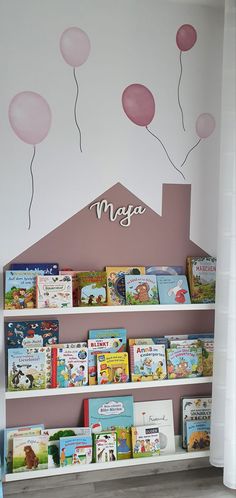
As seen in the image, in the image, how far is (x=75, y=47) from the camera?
6.35 feet

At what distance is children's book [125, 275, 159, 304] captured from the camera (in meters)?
2.01

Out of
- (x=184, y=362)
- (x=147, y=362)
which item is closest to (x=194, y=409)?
(x=184, y=362)

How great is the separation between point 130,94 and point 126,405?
1460 mm

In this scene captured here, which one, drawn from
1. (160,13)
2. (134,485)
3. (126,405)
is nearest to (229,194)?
(160,13)

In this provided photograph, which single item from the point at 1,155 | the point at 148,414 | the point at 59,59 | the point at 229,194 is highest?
the point at 59,59

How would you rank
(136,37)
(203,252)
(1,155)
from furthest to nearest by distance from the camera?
1. (203,252)
2. (136,37)
3. (1,155)

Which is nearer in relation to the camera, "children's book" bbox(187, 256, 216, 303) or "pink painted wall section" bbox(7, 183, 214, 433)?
"pink painted wall section" bbox(7, 183, 214, 433)

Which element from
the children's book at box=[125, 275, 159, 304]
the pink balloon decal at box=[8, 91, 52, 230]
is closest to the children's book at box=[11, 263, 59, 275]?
the pink balloon decal at box=[8, 91, 52, 230]

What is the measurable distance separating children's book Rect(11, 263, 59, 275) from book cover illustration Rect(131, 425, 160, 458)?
82cm

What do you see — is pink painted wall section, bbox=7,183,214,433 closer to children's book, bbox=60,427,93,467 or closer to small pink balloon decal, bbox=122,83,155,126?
children's book, bbox=60,427,93,467

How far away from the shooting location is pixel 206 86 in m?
2.12

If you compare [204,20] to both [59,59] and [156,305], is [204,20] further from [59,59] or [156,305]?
[156,305]

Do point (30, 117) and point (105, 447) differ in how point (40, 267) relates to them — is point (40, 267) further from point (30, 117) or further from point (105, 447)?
point (105, 447)

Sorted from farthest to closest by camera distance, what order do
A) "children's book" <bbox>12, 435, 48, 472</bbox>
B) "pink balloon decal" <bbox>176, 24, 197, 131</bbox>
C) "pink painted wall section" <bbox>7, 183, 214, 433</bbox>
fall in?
1. "pink balloon decal" <bbox>176, 24, 197, 131</bbox>
2. "pink painted wall section" <bbox>7, 183, 214, 433</bbox>
3. "children's book" <bbox>12, 435, 48, 472</bbox>
